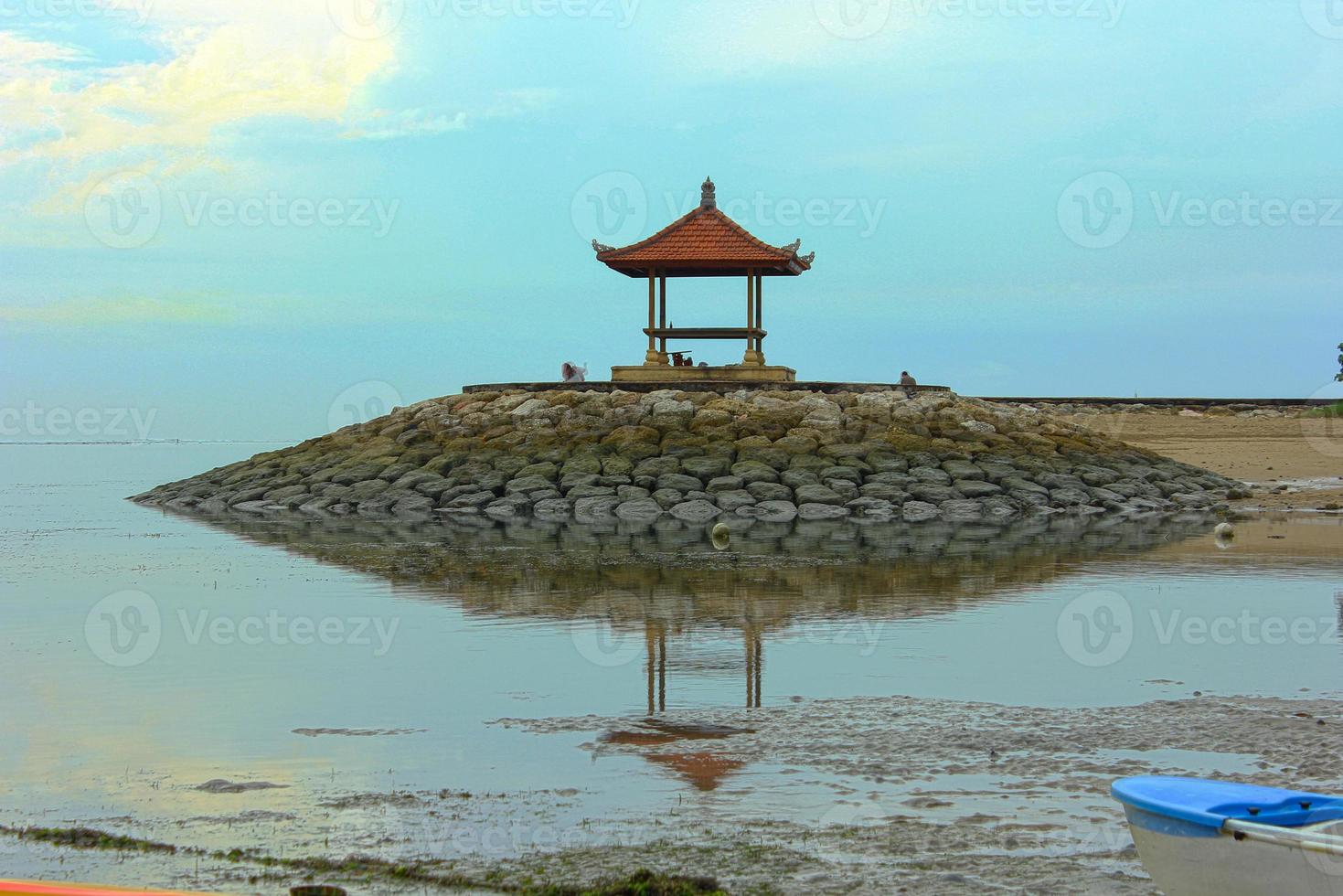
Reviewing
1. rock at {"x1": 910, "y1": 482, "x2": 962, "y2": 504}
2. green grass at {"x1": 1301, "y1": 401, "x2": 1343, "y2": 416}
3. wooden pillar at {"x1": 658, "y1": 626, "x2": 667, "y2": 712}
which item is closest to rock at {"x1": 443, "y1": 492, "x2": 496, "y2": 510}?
rock at {"x1": 910, "y1": 482, "x2": 962, "y2": 504}

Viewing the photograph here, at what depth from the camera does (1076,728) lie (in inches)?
344

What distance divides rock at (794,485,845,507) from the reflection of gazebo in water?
44.3 ft

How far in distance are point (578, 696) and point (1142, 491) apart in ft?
70.9

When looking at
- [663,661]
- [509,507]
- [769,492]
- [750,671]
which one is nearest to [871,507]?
[769,492]

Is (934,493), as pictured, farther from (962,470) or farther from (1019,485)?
(1019,485)

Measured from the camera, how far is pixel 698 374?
1282 inches

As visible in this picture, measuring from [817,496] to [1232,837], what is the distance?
22.0 meters

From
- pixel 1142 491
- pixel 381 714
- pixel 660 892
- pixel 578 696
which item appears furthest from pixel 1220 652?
pixel 1142 491

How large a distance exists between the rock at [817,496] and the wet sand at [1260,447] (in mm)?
8681

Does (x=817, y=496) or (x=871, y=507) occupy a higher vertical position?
(x=817, y=496)

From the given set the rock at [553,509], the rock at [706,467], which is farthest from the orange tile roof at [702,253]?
the rock at [553,509]

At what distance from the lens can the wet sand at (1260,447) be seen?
96.3ft

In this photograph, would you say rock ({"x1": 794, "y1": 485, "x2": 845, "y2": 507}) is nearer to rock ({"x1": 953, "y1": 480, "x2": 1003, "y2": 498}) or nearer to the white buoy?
rock ({"x1": 953, "y1": 480, "x2": 1003, "y2": 498})

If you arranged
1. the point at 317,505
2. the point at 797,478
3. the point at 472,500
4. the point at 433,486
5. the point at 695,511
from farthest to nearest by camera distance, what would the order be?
the point at 317,505
the point at 433,486
the point at 472,500
the point at 797,478
the point at 695,511
